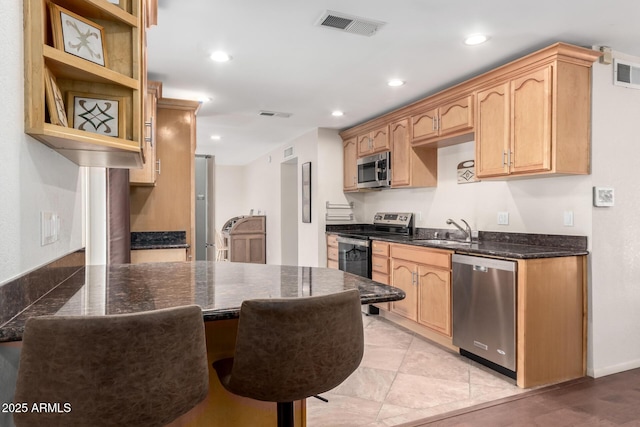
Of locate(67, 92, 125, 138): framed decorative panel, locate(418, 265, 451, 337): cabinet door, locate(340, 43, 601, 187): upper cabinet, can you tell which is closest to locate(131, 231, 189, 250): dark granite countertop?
locate(418, 265, 451, 337): cabinet door

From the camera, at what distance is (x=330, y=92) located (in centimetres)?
395

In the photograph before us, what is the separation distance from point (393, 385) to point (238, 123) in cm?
381

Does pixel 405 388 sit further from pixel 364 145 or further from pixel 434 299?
pixel 364 145

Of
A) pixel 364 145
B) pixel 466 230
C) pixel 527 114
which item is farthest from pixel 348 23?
pixel 364 145

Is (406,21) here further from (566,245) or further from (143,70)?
(566,245)

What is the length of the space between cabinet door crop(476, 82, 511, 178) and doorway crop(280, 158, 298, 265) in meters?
4.17

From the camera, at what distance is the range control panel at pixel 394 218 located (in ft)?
15.5

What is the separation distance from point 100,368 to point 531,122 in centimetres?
298

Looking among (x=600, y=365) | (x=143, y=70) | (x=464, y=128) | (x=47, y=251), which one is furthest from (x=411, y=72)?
(x=47, y=251)

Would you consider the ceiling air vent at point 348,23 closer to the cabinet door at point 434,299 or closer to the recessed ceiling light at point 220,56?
the recessed ceiling light at point 220,56

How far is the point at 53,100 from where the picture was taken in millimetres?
1271

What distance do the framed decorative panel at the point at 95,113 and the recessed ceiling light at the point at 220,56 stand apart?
1671 millimetres

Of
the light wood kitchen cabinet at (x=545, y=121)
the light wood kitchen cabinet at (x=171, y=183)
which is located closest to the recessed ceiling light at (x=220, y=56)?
the light wood kitchen cabinet at (x=171, y=183)

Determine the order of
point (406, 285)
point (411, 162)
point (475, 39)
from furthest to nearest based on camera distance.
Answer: point (411, 162) → point (406, 285) → point (475, 39)
